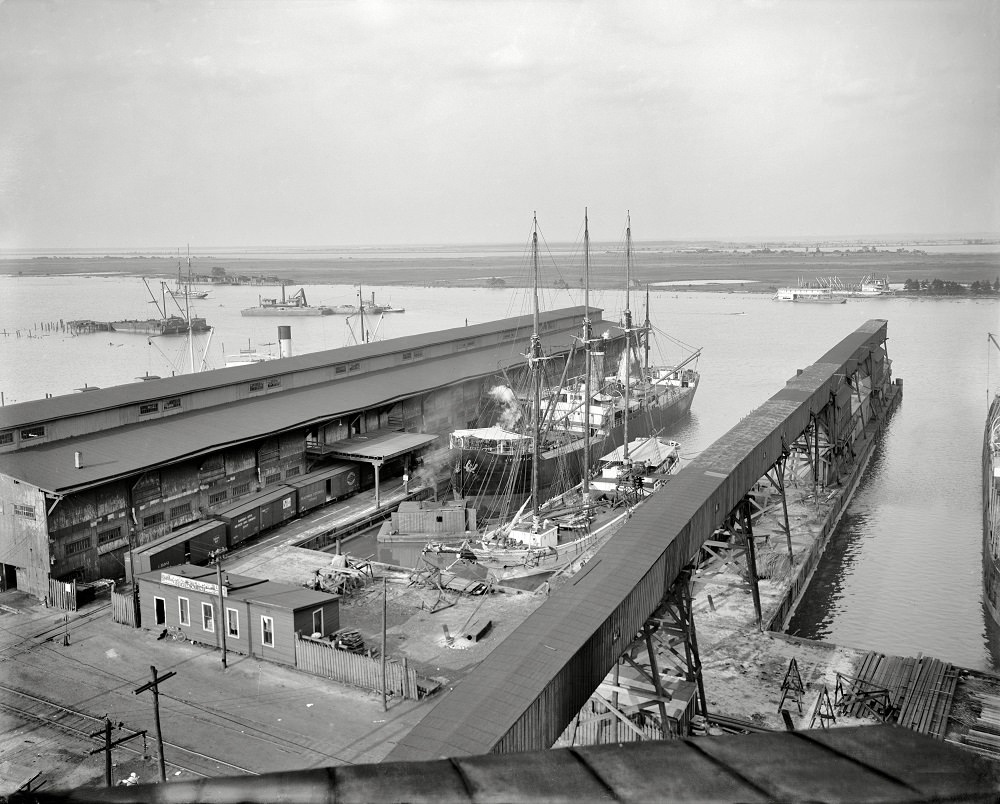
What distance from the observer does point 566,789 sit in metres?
2.84

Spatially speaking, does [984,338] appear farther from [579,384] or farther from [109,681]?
[109,681]

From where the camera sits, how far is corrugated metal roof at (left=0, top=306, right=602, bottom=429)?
26.0 metres

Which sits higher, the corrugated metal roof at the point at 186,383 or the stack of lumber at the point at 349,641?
the corrugated metal roof at the point at 186,383

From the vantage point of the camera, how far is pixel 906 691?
16.1 metres

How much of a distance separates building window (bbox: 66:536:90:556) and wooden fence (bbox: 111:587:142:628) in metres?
2.44

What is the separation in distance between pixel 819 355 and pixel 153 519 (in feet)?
184

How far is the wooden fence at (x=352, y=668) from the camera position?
53.6ft

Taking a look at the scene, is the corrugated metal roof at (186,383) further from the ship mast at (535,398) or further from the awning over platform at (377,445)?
the ship mast at (535,398)

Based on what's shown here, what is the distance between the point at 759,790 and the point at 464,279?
163593mm

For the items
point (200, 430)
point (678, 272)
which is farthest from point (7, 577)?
point (678, 272)

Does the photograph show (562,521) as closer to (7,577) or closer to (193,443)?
(193,443)

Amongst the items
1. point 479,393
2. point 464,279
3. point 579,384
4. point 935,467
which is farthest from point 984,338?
point 464,279

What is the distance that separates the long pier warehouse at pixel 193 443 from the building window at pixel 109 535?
27mm

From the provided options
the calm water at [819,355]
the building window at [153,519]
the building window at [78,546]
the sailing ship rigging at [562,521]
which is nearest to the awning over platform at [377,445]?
the sailing ship rigging at [562,521]
